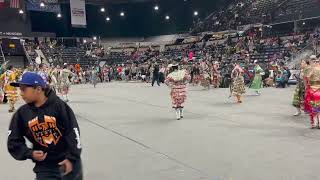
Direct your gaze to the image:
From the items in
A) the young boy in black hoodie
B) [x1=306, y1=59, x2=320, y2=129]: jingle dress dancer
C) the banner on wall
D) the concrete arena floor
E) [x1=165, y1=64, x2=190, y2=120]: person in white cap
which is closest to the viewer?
the young boy in black hoodie

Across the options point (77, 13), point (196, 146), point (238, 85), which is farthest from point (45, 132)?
point (77, 13)

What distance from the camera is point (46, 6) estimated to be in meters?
45.6

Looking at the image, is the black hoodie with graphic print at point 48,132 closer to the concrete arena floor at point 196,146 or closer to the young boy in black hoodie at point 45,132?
the young boy in black hoodie at point 45,132

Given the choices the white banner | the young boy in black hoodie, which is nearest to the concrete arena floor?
the young boy in black hoodie

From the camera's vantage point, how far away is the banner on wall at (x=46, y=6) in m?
44.1

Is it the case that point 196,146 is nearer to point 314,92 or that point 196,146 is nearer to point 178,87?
point 314,92

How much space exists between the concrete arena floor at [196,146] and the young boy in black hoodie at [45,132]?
270 centimetres

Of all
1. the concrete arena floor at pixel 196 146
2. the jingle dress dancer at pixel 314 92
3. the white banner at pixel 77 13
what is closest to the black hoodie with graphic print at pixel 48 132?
the concrete arena floor at pixel 196 146

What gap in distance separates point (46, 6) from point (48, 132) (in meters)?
43.9

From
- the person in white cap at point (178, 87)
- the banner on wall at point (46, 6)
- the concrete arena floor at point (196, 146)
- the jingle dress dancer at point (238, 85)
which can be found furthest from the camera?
the banner on wall at point (46, 6)

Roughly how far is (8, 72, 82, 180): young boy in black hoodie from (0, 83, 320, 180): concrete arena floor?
8.86ft

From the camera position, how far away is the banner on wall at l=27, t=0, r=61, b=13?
4413 cm

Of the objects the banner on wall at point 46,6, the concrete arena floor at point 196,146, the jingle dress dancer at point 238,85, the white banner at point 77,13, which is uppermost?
the banner on wall at point 46,6

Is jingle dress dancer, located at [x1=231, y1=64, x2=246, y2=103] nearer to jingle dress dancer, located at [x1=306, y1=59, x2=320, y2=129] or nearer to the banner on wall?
jingle dress dancer, located at [x1=306, y1=59, x2=320, y2=129]
